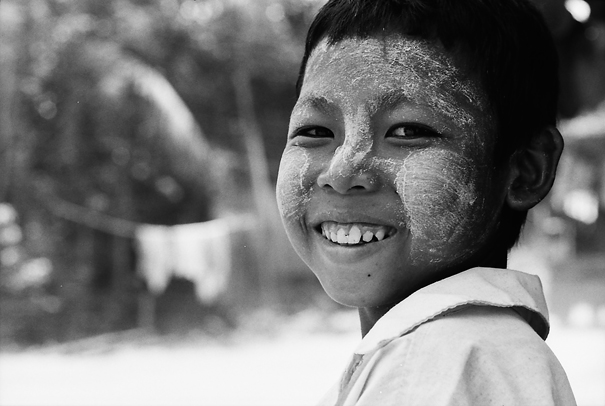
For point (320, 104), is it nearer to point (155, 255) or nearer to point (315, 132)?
point (315, 132)

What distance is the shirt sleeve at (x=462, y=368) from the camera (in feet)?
2.50

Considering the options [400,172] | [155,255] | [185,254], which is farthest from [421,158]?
[155,255]

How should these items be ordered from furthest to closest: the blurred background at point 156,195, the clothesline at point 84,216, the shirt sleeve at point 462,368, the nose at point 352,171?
the clothesline at point 84,216, the blurred background at point 156,195, the nose at point 352,171, the shirt sleeve at point 462,368

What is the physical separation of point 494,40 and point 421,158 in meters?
0.21

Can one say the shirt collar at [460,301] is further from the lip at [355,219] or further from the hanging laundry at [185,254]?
the hanging laundry at [185,254]

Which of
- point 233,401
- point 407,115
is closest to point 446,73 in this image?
point 407,115

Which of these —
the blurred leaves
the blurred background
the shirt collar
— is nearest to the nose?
the shirt collar

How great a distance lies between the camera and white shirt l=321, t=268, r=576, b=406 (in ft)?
2.52

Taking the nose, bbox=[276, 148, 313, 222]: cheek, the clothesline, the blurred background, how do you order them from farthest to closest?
the clothesline → the blurred background → bbox=[276, 148, 313, 222]: cheek → the nose

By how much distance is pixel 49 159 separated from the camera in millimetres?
8633

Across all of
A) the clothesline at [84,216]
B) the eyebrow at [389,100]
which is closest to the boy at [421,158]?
the eyebrow at [389,100]

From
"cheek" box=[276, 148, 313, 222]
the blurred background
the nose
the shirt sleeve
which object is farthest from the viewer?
the blurred background

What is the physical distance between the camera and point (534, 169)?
109cm

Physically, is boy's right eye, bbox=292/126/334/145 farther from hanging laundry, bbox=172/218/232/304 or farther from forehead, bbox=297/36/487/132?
hanging laundry, bbox=172/218/232/304
